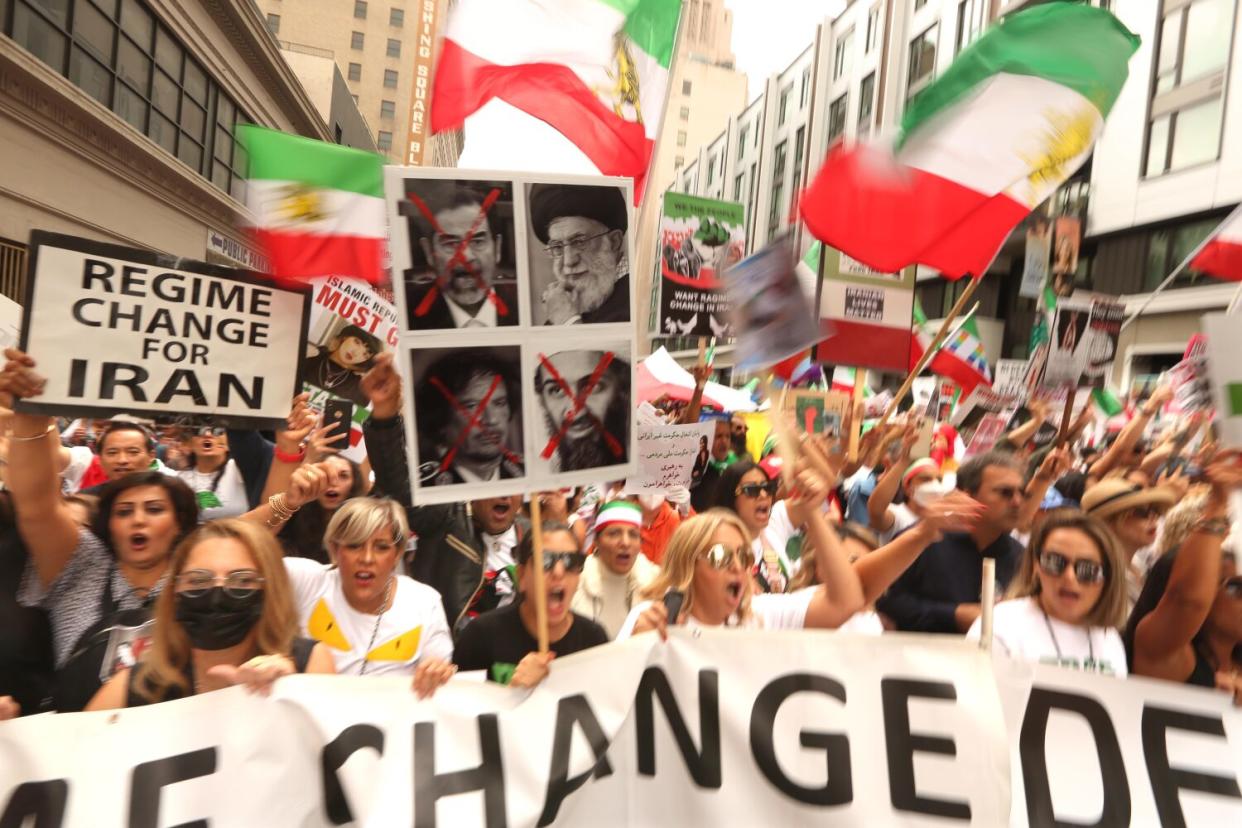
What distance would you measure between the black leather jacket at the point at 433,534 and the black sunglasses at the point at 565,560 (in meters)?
0.72

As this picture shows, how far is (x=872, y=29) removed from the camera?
3516cm

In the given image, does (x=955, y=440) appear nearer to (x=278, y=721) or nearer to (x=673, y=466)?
(x=673, y=466)

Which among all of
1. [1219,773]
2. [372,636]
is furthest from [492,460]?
[1219,773]

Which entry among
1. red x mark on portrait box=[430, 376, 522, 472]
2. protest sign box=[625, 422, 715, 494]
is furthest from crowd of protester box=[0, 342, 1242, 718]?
protest sign box=[625, 422, 715, 494]

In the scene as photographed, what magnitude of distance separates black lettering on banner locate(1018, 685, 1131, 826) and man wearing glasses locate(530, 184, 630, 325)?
1.64 metres

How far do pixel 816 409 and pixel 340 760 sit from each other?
4.96 m

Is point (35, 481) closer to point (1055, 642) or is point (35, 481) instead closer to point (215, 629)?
point (215, 629)

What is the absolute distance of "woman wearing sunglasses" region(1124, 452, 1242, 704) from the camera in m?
2.84

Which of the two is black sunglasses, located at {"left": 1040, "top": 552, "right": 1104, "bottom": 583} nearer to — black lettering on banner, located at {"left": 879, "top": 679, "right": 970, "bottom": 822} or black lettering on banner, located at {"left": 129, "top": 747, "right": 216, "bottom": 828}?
black lettering on banner, located at {"left": 879, "top": 679, "right": 970, "bottom": 822}

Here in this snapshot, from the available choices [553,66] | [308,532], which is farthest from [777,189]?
[308,532]

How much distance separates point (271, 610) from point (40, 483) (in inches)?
36.3

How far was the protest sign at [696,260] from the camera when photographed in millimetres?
6727

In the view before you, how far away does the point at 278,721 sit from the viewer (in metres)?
2.27

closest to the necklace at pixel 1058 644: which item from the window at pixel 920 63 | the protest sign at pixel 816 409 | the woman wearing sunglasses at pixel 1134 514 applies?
the woman wearing sunglasses at pixel 1134 514
